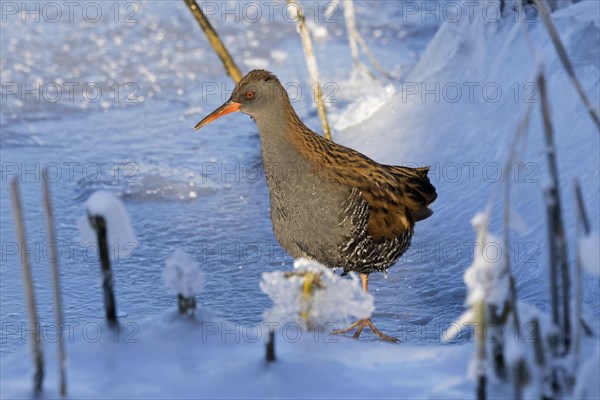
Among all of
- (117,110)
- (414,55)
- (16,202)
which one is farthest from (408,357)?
(414,55)

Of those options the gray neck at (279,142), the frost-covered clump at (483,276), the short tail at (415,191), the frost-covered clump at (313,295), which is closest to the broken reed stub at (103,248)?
the frost-covered clump at (313,295)

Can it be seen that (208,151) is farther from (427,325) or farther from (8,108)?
(427,325)

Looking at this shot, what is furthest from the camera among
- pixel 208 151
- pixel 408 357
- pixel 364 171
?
pixel 208 151

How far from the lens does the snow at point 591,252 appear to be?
93.1 inches

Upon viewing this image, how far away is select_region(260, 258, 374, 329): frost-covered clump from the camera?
2.98 metres

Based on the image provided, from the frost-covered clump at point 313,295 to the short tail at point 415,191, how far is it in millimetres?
1650

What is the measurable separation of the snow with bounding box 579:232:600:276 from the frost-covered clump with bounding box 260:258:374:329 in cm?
78

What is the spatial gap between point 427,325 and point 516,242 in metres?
0.74

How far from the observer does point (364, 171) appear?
4.41 meters

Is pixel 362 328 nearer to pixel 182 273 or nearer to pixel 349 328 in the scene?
pixel 349 328

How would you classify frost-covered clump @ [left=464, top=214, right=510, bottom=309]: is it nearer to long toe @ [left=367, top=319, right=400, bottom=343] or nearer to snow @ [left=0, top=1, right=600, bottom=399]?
snow @ [left=0, top=1, right=600, bottom=399]

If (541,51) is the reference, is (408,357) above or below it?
below

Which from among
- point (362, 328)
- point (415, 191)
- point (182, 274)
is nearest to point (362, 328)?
point (362, 328)

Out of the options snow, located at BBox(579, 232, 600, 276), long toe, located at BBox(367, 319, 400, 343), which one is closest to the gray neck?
long toe, located at BBox(367, 319, 400, 343)
